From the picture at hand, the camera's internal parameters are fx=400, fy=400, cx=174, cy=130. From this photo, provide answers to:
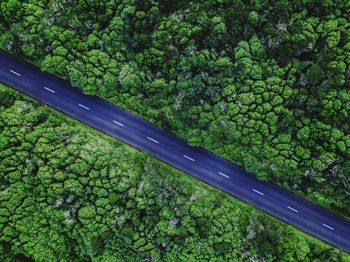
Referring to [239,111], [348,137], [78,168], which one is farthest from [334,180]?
[78,168]

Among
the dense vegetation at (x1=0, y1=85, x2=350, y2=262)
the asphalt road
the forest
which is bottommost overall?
the dense vegetation at (x1=0, y1=85, x2=350, y2=262)

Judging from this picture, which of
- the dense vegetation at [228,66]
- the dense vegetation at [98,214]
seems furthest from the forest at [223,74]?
the dense vegetation at [98,214]

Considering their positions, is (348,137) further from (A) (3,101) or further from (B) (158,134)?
(A) (3,101)

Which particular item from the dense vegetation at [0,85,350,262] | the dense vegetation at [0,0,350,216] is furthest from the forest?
the dense vegetation at [0,85,350,262]

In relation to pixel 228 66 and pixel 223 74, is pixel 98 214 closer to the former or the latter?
pixel 223 74

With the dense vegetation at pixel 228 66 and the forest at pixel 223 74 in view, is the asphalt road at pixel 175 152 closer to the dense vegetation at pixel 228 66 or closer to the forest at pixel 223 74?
the forest at pixel 223 74

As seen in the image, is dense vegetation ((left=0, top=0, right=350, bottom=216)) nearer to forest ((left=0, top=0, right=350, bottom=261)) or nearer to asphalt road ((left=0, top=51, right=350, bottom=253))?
forest ((left=0, top=0, right=350, bottom=261))
